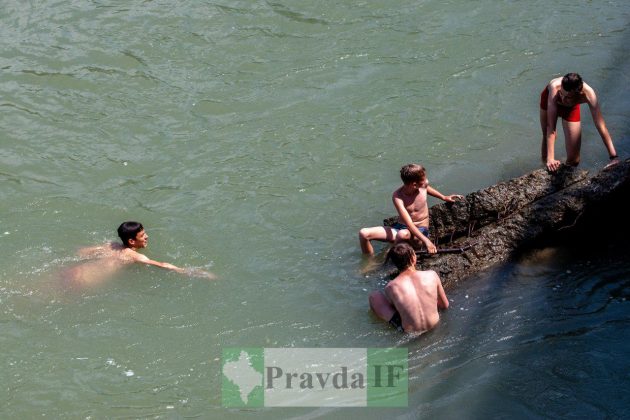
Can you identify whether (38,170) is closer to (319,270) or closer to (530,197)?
(319,270)

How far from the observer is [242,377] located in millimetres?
8430

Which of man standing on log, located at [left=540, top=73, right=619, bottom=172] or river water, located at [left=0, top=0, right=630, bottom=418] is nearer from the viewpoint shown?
river water, located at [left=0, top=0, right=630, bottom=418]

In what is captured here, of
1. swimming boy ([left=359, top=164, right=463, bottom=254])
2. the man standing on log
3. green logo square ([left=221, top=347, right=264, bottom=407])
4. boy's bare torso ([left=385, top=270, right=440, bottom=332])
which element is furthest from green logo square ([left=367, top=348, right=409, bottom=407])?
the man standing on log

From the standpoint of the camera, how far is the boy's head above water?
1002cm

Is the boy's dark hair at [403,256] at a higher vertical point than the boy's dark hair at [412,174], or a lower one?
lower

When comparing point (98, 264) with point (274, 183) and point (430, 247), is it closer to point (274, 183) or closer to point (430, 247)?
point (274, 183)

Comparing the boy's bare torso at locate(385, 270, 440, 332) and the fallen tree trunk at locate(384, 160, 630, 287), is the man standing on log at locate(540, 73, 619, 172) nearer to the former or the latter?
the fallen tree trunk at locate(384, 160, 630, 287)

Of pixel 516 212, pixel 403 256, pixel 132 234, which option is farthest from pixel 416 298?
pixel 132 234

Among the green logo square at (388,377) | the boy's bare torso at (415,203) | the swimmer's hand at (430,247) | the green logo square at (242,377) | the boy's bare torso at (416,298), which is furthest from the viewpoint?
the boy's bare torso at (415,203)

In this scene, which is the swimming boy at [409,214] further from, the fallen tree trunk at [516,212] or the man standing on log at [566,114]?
the man standing on log at [566,114]

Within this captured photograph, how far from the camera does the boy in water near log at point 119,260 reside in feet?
32.5
